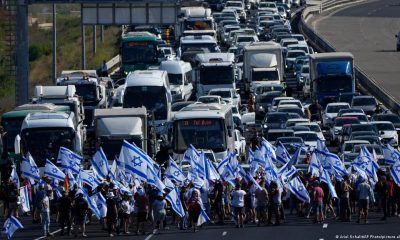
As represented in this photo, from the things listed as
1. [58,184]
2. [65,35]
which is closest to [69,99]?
[58,184]

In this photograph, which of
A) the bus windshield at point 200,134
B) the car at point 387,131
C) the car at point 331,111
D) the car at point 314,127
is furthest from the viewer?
the car at point 331,111

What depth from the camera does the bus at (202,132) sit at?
193 feet

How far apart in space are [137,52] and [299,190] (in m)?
37.6

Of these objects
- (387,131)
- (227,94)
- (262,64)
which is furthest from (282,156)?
(262,64)

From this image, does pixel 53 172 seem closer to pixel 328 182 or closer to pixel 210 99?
pixel 328 182

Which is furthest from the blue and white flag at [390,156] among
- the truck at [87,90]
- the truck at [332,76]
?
the truck at [332,76]

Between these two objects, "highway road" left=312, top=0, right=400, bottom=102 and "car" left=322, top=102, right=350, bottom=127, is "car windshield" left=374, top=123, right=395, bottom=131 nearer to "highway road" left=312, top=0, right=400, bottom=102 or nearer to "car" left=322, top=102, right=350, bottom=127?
"car" left=322, top=102, right=350, bottom=127

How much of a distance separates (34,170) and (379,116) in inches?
870

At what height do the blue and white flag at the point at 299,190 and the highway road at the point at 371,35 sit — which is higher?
the blue and white flag at the point at 299,190

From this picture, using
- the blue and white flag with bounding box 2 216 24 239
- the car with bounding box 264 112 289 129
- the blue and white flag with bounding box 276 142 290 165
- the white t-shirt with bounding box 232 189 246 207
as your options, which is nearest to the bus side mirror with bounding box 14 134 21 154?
the blue and white flag with bounding box 276 142 290 165

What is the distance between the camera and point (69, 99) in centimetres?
6594

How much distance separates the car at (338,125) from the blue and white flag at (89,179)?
67.9ft

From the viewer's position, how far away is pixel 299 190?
48938 millimetres

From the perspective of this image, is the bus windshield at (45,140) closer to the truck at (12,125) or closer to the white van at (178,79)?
the truck at (12,125)
